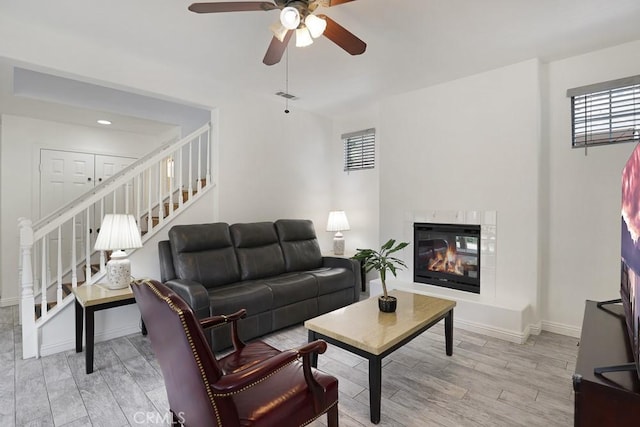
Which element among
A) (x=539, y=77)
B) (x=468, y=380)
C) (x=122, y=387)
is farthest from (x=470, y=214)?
(x=122, y=387)

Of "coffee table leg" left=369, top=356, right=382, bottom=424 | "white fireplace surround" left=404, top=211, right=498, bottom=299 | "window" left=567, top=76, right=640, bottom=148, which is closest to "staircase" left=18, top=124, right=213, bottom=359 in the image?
"coffee table leg" left=369, top=356, right=382, bottom=424

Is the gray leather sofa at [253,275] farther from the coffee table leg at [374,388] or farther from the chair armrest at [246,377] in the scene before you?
the chair armrest at [246,377]

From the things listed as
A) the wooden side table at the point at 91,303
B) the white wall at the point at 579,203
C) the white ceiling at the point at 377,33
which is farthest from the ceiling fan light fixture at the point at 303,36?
the white wall at the point at 579,203

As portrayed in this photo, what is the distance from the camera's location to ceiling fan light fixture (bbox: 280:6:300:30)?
66.4 inches

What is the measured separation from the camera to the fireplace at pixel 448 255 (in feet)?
11.5

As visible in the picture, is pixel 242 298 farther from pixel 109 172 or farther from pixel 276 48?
pixel 109 172

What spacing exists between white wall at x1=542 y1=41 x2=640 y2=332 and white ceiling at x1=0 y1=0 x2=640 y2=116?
0.69 feet

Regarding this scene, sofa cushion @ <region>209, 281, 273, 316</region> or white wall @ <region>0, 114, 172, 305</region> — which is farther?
white wall @ <region>0, 114, 172, 305</region>

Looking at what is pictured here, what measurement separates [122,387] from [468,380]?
8.03 feet

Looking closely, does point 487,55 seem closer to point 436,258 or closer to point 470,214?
point 470,214

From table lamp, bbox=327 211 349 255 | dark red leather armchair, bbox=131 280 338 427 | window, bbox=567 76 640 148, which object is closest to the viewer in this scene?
dark red leather armchair, bbox=131 280 338 427

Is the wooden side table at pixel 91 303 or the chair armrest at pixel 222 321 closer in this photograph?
the chair armrest at pixel 222 321

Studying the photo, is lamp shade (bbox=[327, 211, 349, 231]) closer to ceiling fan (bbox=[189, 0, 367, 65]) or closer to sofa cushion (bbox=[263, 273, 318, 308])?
sofa cushion (bbox=[263, 273, 318, 308])

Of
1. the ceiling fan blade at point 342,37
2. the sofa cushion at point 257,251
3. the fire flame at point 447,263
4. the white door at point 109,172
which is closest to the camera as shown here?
the ceiling fan blade at point 342,37
